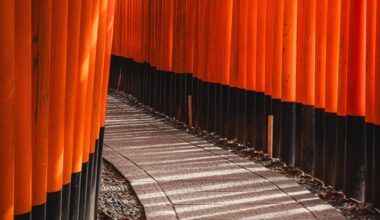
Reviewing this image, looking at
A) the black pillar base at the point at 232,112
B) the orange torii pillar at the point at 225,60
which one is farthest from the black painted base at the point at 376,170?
the orange torii pillar at the point at 225,60

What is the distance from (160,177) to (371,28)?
286 cm

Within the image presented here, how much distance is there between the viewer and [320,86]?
293 inches

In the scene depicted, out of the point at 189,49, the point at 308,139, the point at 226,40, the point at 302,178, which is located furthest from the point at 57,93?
the point at 189,49

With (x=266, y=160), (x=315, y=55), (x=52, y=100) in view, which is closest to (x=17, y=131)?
(x=52, y=100)

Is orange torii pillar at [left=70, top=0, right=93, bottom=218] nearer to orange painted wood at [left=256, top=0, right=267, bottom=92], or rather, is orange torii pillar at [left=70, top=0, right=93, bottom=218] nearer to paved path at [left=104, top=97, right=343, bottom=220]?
paved path at [left=104, top=97, right=343, bottom=220]

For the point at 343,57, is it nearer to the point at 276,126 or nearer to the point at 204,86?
the point at 276,126

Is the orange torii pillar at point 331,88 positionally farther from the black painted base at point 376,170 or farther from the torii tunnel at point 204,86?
the black painted base at point 376,170

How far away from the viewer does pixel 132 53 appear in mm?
17953

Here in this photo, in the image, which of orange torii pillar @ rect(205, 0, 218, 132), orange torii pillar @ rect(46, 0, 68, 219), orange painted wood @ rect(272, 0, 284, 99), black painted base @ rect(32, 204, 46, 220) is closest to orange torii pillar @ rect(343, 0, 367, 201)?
orange painted wood @ rect(272, 0, 284, 99)

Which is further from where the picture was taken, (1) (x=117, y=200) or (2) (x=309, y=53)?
(2) (x=309, y=53)

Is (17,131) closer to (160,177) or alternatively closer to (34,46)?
(34,46)

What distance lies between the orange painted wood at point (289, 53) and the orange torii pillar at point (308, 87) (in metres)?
0.41

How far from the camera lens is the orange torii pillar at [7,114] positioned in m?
2.97

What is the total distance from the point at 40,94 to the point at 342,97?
3995mm
